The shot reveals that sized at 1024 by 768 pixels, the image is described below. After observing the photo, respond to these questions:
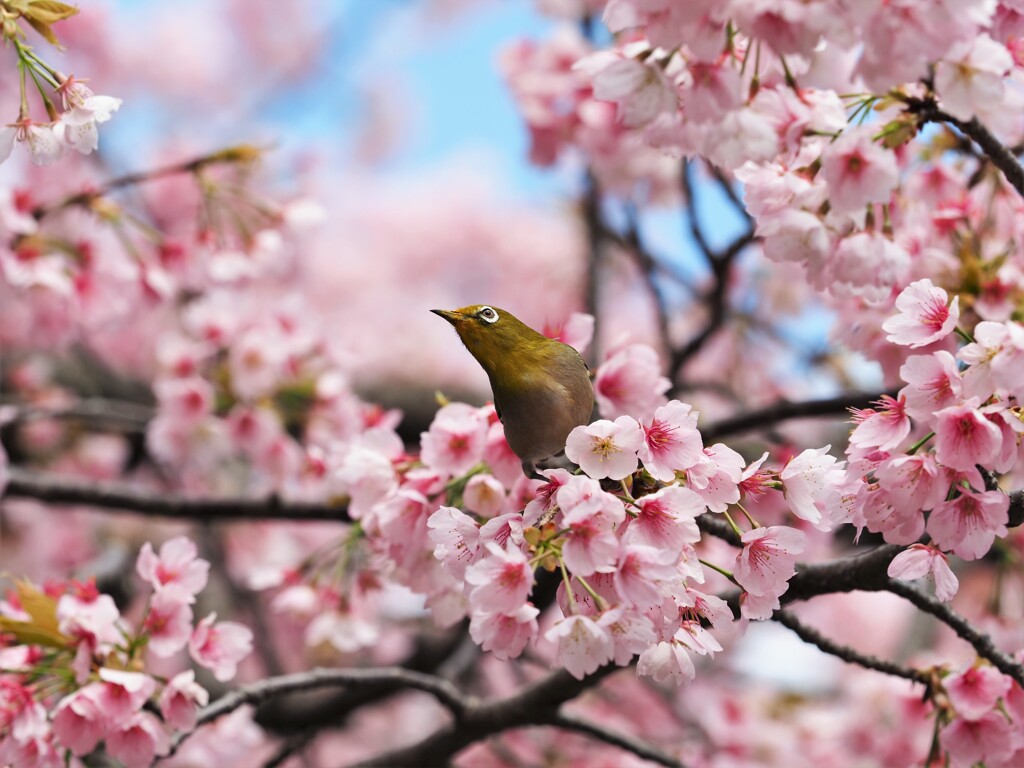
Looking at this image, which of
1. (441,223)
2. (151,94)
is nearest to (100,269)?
(151,94)

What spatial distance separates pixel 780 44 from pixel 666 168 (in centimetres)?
244

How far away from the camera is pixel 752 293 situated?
362cm

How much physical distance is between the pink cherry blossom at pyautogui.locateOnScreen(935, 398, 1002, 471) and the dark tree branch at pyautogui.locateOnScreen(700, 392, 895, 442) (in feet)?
3.88

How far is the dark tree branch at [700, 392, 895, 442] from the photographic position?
223 centimetres

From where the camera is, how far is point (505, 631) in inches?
42.6

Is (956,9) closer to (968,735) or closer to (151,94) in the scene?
(968,735)

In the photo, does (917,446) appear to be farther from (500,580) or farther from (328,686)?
(328,686)

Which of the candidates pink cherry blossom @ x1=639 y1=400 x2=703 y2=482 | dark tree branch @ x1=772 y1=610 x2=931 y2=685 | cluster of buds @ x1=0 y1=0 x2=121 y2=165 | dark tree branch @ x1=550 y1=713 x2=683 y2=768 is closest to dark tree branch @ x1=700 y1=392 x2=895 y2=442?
dark tree branch @ x1=550 y1=713 x2=683 y2=768

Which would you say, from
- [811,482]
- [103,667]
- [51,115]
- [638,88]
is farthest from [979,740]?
[51,115]

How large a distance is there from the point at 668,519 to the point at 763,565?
0.14 meters

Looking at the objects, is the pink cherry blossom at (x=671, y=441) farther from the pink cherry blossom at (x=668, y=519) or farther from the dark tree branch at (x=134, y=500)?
the dark tree branch at (x=134, y=500)

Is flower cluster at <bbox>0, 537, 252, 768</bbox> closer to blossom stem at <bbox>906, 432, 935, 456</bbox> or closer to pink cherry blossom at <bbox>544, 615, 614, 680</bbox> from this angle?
pink cherry blossom at <bbox>544, 615, 614, 680</bbox>

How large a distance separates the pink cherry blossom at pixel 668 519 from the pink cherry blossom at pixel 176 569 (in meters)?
0.71

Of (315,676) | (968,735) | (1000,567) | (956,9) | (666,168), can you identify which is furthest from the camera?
(666,168)
